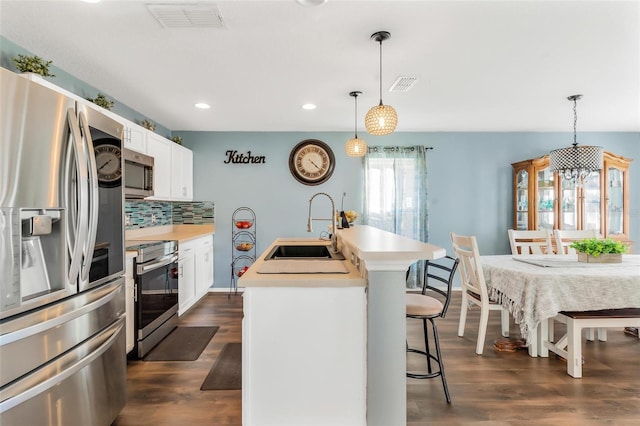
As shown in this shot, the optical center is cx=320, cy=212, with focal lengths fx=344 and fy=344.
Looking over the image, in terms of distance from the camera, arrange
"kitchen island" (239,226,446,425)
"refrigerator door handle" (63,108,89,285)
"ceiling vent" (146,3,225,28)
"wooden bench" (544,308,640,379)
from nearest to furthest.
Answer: "refrigerator door handle" (63,108,89,285), "kitchen island" (239,226,446,425), "ceiling vent" (146,3,225,28), "wooden bench" (544,308,640,379)

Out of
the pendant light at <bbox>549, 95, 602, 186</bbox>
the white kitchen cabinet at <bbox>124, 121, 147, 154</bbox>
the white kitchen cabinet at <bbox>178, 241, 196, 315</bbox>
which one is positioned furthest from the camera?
the white kitchen cabinet at <bbox>178, 241, 196, 315</bbox>

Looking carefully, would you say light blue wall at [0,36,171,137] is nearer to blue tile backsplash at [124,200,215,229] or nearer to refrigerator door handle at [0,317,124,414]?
blue tile backsplash at [124,200,215,229]

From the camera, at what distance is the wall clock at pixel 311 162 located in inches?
201

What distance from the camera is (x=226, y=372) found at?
8.32ft

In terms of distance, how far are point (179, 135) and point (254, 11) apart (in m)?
3.54

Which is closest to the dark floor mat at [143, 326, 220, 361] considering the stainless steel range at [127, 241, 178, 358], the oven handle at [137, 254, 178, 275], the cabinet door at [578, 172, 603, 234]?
the stainless steel range at [127, 241, 178, 358]

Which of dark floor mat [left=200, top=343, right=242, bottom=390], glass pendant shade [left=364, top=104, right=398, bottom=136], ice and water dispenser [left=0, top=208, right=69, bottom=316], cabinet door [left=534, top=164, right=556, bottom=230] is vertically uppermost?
glass pendant shade [left=364, top=104, right=398, bottom=136]

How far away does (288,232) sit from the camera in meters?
5.16

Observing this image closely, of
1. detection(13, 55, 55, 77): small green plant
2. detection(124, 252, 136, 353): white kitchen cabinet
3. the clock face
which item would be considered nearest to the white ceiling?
detection(13, 55, 55, 77): small green plant

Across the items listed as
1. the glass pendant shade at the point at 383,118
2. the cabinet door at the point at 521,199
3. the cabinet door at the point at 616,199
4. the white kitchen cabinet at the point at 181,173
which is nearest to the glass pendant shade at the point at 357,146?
the glass pendant shade at the point at 383,118

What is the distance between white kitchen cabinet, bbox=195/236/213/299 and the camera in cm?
434

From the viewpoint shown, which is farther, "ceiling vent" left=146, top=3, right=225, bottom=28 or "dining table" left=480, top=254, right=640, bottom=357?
"dining table" left=480, top=254, right=640, bottom=357

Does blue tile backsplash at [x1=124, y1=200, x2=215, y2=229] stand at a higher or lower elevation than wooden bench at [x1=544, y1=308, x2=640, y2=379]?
higher

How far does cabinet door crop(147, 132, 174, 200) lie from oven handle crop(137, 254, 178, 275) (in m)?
0.82
